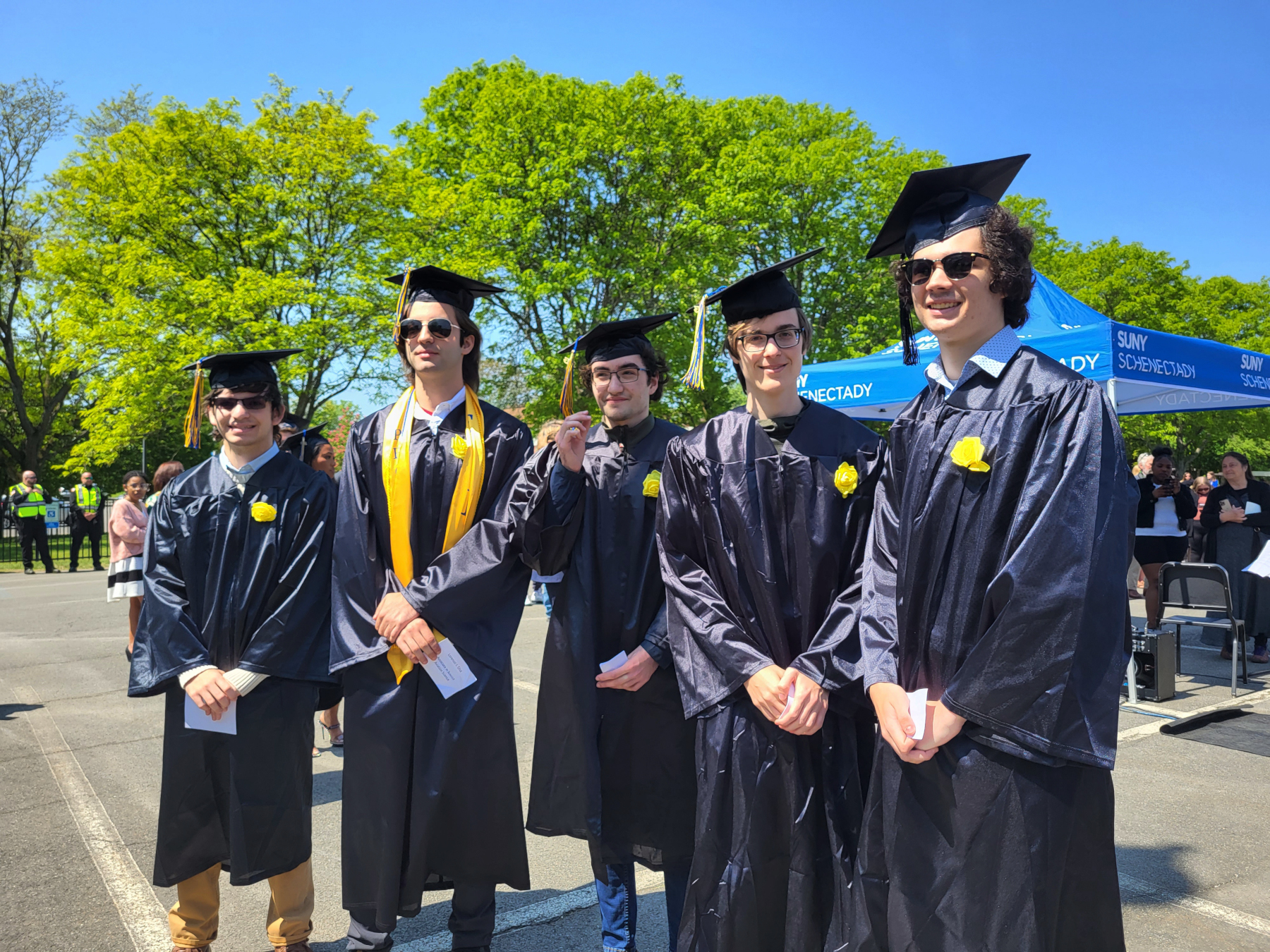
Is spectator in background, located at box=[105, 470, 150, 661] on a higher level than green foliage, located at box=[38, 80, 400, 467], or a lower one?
lower

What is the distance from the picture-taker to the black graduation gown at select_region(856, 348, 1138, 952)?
5.61 ft

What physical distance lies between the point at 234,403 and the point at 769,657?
198 centimetres

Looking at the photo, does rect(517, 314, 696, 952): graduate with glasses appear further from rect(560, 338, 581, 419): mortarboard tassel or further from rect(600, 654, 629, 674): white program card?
rect(560, 338, 581, 419): mortarboard tassel

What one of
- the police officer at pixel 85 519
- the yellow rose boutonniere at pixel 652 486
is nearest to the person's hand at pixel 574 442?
the yellow rose boutonniere at pixel 652 486

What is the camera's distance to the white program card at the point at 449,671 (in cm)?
272

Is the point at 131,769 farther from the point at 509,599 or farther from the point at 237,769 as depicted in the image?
the point at 509,599

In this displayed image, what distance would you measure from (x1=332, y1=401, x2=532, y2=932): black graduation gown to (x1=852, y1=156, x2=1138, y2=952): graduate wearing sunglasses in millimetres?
A: 1250

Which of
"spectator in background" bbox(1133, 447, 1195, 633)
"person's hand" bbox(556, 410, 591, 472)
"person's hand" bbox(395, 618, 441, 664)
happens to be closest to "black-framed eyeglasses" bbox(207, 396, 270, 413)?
"person's hand" bbox(395, 618, 441, 664)

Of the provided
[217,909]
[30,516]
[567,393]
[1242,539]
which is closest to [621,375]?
[567,393]

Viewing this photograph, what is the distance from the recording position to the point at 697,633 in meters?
2.37

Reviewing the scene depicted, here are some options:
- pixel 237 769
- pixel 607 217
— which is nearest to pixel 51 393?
pixel 607 217

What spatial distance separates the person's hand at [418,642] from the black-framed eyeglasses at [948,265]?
175cm

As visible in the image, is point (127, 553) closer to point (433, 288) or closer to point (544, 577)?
point (433, 288)

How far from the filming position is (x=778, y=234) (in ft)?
74.3
